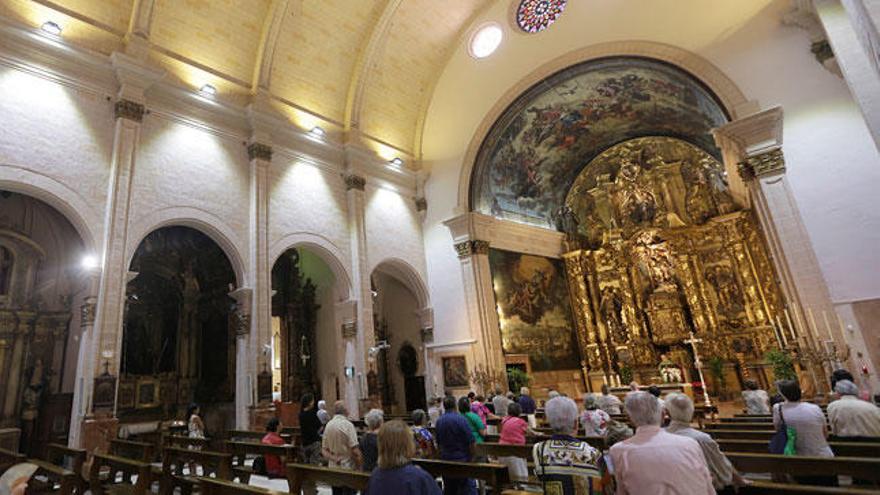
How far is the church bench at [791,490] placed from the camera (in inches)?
95.2

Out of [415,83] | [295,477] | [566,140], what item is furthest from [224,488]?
[566,140]

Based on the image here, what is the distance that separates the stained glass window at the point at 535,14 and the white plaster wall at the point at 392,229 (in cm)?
712

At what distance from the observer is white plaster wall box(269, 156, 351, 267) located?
13.3 metres

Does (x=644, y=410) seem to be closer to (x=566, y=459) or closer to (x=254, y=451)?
(x=566, y=459)

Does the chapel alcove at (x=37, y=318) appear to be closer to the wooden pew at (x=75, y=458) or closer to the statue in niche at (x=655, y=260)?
the wooden pew at (x=75, y=458)

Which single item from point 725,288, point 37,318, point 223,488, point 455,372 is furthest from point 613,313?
point 37,318

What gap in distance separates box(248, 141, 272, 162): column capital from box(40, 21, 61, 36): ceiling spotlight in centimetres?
459

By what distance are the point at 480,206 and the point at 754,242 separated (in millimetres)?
9213

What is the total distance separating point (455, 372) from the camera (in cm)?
1539

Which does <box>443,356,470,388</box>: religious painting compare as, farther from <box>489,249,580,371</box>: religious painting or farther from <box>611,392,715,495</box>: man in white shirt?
<box>611,392,715,495</box>: man in white shirt

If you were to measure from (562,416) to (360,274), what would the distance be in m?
11.9

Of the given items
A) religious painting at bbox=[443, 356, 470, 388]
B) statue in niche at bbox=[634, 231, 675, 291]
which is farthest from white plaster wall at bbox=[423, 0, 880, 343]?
statue in niche at bbox=[634, 231, 675, 291]

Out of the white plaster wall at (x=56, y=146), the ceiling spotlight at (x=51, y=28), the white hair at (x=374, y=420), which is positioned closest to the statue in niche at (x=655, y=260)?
the white hair at (x=374, y=420)

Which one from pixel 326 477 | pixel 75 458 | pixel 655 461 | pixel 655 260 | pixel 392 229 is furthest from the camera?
pixel 655 260
